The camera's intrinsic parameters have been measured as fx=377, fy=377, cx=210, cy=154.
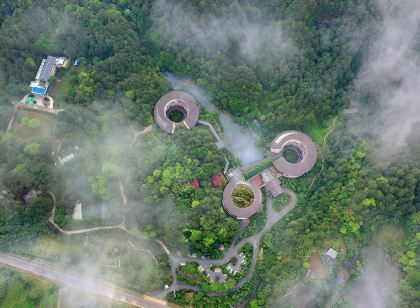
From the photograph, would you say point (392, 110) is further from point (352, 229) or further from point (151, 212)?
point (151, 212)

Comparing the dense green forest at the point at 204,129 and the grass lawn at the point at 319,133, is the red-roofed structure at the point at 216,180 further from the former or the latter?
the grass lawn at the point at 319,133

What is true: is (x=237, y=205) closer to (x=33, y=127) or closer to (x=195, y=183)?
(x=195, y=183)

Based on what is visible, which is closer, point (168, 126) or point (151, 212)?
point (151, 212)

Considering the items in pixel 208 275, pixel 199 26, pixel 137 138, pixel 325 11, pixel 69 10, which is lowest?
pixel 208 275

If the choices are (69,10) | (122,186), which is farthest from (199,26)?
(122,186)

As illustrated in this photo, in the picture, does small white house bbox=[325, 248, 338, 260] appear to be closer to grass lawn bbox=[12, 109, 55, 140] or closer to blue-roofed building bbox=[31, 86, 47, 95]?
grass lawn bbox=[12, 109, 55, 140]

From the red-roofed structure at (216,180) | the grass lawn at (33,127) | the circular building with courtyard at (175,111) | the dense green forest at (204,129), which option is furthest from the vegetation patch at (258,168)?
the grass lawn at (33,127)

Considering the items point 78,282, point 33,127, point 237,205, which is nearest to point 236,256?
point 237,205
